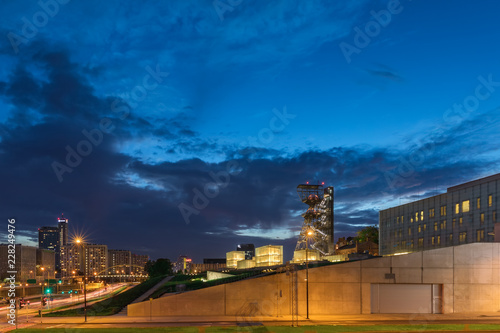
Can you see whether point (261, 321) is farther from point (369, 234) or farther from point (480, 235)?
point (369, 234)

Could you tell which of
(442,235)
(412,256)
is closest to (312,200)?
(442,235)

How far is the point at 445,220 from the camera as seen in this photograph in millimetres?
96625

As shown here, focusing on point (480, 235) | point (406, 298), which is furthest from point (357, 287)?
point (480, 235)

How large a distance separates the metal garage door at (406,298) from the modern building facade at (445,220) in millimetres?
33673

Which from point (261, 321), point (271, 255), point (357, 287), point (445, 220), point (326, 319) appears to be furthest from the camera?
point (271, 255)

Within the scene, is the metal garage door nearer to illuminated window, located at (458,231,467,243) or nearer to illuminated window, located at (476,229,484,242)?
illuminated window, located at (476,229,484,242)

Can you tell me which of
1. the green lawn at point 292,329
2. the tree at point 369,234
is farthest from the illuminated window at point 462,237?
the tree at point 369,234

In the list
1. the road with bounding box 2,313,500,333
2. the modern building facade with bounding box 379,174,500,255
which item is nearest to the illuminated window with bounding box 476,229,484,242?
the modern building facade with bounding box 379,174,500,255

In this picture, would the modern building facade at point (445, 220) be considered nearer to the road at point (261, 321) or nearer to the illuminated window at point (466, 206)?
the illuminated window at point (466, 206)

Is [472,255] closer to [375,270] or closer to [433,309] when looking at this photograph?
[433,309]

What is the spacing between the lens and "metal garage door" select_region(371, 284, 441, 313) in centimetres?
5166

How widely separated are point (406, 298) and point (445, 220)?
168 ft

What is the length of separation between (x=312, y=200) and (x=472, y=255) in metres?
101

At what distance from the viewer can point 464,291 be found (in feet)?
168
